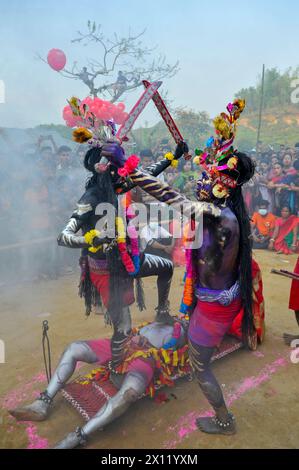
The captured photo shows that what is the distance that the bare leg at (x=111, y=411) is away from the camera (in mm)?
2552

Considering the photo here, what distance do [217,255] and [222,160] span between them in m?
0.65

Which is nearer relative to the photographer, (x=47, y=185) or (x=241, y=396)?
(x=241, y=396)

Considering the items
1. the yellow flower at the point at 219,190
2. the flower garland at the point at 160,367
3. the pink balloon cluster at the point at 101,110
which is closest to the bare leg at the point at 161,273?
the flower garland at the point at 160,367

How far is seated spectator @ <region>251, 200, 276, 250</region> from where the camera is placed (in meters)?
7.98

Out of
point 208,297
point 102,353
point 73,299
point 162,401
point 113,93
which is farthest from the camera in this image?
point 113,93

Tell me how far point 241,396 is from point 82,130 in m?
2.64

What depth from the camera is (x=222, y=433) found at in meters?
2.67

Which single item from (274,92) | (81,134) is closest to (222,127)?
(81,134)

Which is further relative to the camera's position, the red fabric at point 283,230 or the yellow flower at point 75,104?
the red fabric at point 283,230

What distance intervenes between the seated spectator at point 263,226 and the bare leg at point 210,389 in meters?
5.81

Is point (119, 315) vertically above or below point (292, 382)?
above

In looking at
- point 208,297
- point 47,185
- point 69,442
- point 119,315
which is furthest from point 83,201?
point 47,185

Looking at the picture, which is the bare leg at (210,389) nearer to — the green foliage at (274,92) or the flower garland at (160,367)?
the flower garland at (160,367)

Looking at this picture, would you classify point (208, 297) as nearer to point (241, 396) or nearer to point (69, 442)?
point (241, 396)
